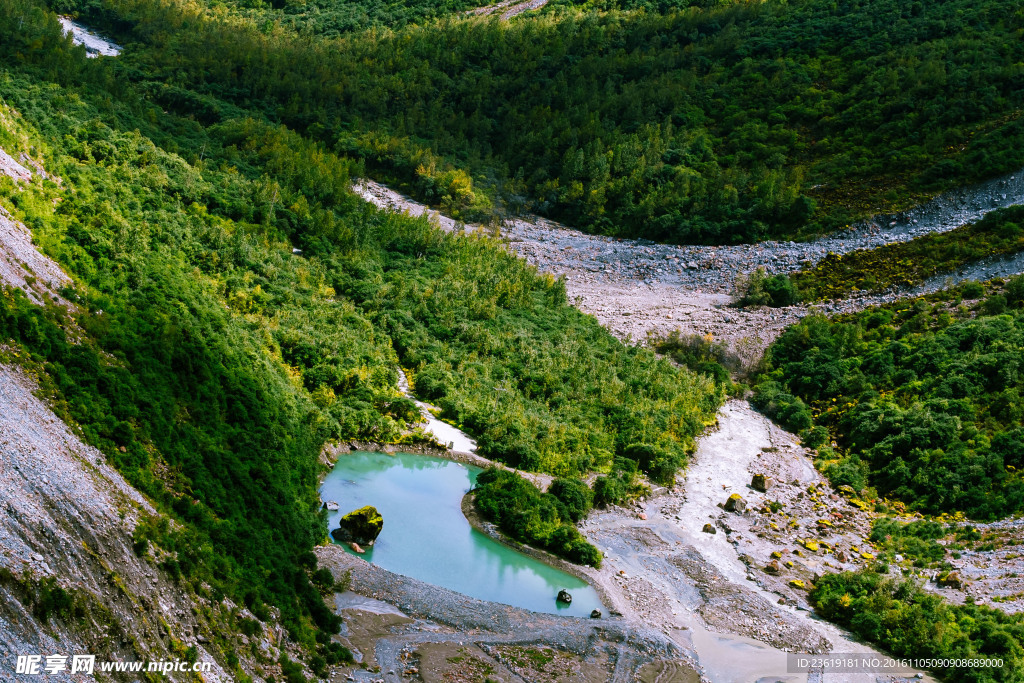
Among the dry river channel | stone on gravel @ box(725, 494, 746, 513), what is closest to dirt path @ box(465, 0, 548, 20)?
the dry river channel

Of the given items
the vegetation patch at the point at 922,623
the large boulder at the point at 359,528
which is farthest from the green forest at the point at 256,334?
the vegetation patch at the point at 922,623

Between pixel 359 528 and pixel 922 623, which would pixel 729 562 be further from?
pixel 359 528

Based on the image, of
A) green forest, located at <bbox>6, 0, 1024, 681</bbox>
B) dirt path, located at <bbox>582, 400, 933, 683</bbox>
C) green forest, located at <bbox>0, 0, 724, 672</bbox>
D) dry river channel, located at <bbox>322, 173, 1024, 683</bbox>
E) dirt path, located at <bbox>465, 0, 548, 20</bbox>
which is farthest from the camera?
dirt path, located at <bbox>465, 0, 548, 20</bbox>

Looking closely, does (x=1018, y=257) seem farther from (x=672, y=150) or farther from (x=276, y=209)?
(x=276, y=209)

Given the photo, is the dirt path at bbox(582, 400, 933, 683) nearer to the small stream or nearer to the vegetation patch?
the vegetation patch

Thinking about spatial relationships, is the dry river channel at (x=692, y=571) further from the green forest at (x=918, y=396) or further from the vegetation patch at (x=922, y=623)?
the green forest at (x=918, y=396)

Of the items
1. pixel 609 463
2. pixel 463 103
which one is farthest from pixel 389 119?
pixel 609 463

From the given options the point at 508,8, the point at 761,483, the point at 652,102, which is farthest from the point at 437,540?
the point at 508,8
